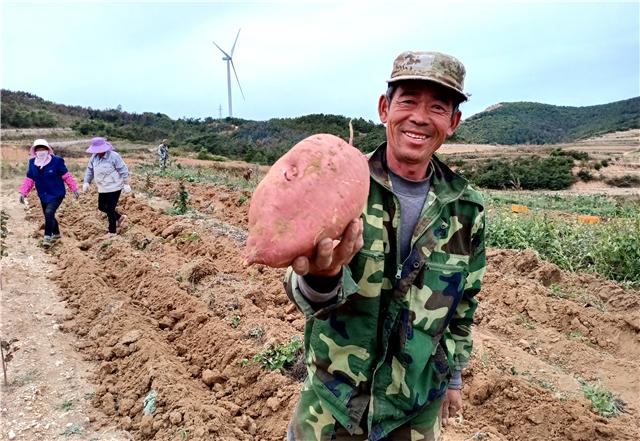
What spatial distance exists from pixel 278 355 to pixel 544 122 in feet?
237

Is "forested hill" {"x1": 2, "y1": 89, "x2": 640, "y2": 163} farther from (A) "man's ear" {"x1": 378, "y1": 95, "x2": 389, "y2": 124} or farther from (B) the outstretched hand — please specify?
(B) the outstretched hand

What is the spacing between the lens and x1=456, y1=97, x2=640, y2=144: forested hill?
59759 mm

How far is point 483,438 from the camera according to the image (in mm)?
2977

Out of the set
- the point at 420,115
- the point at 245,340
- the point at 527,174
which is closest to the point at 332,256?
the point at 420,115

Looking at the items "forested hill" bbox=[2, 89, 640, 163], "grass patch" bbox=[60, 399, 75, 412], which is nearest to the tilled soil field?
"grass patch" bbox=[60, 399, 75, 412]

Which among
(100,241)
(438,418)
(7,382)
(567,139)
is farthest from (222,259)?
(567,139)

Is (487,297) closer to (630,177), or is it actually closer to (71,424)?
(71,424)

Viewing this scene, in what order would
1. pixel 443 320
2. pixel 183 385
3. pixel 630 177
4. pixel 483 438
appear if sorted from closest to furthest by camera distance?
pixel 443 320, pixel 483 438, pixel 183 385, pixel 630 177

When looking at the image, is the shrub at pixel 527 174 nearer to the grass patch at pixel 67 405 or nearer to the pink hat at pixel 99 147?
the pink hat at pixel 99 147

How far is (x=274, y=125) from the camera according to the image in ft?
161

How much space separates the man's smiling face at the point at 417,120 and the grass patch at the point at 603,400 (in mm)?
2721

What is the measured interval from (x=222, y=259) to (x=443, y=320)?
4299 mm

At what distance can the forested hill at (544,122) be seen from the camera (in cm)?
5976

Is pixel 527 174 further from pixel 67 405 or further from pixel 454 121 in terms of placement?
pixel 454 121
